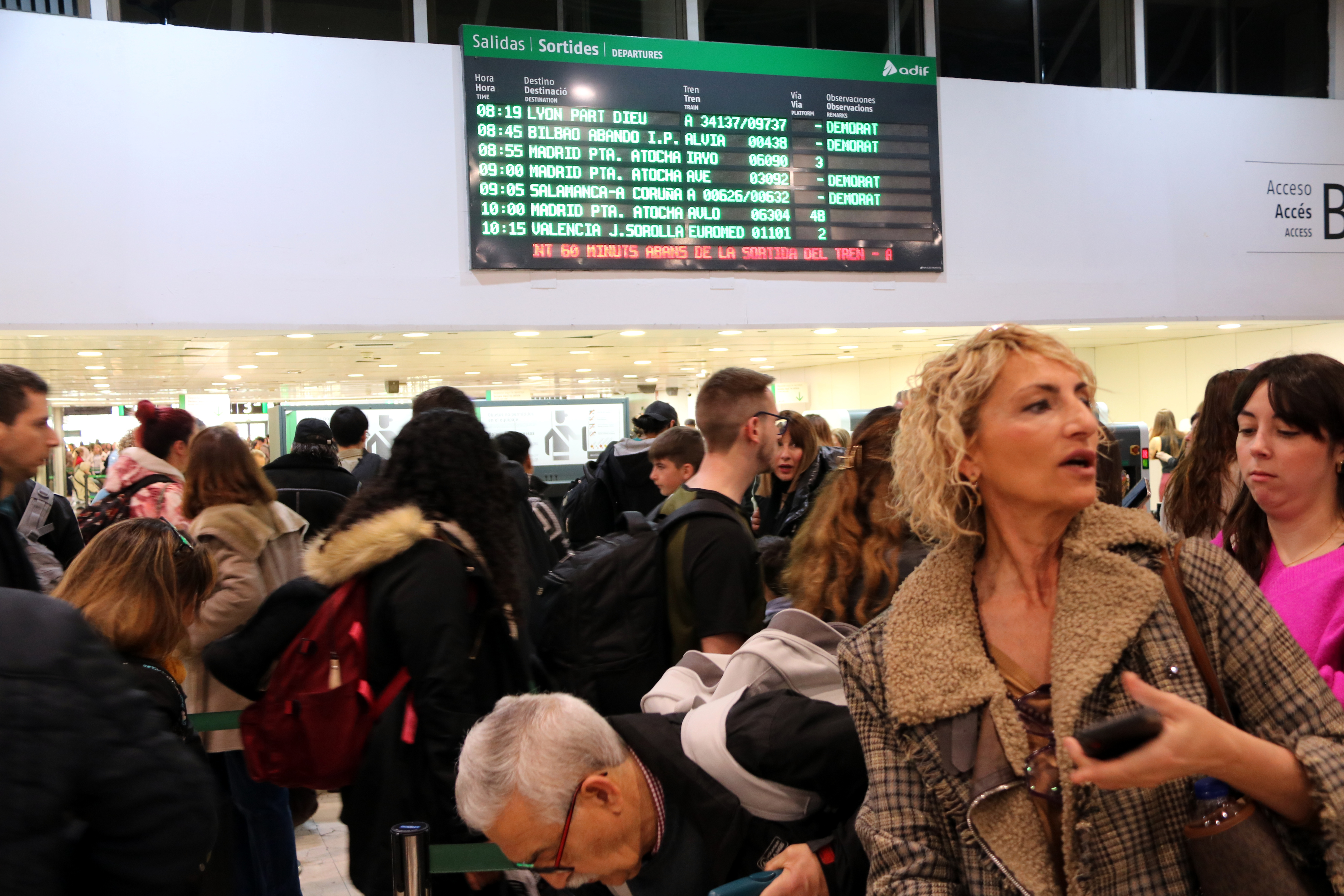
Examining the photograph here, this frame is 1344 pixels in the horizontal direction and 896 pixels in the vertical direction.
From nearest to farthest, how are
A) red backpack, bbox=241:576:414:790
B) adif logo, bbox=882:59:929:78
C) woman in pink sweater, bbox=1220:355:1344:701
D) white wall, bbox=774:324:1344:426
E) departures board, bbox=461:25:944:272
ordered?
woman in pink sweater, bbox=1220:355:1344:701
red backpack, bbox=241:576:414:790
departures board, bbox=461:25:944:272
adif logo, bbox=882:59:929:78
white wall, bbox=774:324:1344:426

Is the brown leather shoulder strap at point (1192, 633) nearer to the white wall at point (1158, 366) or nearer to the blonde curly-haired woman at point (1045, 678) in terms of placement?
the blonde curly-haired woman at point (1045, 678)

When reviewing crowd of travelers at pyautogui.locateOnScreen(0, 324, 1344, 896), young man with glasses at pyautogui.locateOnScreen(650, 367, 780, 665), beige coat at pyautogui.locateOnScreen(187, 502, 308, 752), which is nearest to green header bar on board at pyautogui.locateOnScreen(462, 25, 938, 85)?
beige coat at pyautogui.locateOnScreen(187, 502, 308, 752)

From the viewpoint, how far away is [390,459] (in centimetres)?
263

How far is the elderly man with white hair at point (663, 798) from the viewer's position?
5.24 ft

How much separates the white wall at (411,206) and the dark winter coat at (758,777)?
546 cm

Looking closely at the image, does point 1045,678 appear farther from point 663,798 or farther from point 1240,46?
point 1240,46

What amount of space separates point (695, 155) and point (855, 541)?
17.5 feet

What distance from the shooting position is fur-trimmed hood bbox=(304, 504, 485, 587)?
232cm

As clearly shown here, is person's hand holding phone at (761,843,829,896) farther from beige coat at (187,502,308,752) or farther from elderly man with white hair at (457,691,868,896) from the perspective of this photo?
beige coat at (187,502,308,752)

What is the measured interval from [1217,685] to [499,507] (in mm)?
1751

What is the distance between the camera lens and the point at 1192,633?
1312 millimetres

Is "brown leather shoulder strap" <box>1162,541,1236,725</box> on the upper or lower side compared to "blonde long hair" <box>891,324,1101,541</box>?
lower

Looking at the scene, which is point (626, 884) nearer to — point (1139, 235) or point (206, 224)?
point (206, 224)

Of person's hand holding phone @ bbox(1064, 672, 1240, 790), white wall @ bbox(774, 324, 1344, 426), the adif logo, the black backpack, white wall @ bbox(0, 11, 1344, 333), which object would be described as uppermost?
the adif logo
